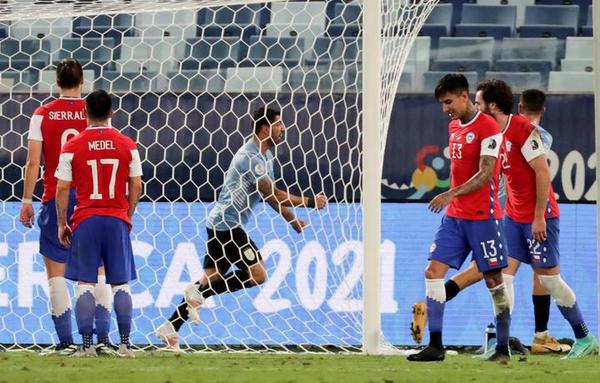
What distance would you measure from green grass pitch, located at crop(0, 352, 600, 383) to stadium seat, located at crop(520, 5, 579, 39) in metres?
4.96

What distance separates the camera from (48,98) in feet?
29.1

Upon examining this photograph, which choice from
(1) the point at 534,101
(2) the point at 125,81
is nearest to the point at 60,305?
(2) the point at 125,81

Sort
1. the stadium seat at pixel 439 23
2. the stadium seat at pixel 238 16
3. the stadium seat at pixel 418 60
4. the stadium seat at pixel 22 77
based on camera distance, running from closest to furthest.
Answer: the stadium seat at pixel 22 77 < the stadium seat at pixel 418 60 < the stadium seat at pixel 238 16 < the stadium seat at pixel 439 23

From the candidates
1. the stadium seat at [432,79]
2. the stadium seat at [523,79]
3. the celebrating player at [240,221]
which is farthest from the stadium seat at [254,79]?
the stadium seat at [523,79]

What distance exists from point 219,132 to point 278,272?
3.21 ft

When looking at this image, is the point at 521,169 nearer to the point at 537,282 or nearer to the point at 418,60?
the point at 537,282

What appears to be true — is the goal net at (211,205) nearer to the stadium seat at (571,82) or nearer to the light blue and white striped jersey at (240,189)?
the light blue and white striped jersey at (240,189)

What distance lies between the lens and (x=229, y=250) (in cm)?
830

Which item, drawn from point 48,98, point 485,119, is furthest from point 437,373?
point 48,98

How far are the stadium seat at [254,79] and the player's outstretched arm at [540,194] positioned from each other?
217cm

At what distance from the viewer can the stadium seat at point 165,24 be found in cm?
1028

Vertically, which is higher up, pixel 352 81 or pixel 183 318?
pixel 352 81

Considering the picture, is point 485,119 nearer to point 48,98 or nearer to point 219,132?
point 219,132

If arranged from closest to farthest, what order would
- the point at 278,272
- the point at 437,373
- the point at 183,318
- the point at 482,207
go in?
the point at 437,373 → the point at 482,207 → the point at 183,318 → the point at 278,272
